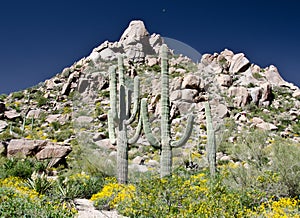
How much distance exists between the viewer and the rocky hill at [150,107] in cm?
1570

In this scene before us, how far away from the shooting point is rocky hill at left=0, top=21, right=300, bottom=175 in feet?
51.5

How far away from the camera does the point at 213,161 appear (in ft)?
34.0

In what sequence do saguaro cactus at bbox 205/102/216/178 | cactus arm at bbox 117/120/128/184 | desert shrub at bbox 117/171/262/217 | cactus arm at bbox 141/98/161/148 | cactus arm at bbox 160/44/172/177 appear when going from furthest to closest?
saguaro cactus at bbox 205/102/216/178 < cactus arm at bbox 117/120/128/184 < cactus arm at bbox 141/98/161/148 < cactus arm at bbox 160/44/172/177 < desert shrub at bbox 117/171/262/217

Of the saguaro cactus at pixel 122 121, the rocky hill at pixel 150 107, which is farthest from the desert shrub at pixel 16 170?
the saguaro cactus at pixel 122 121

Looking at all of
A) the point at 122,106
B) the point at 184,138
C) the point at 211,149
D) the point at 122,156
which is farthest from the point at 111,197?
the point at 211,149

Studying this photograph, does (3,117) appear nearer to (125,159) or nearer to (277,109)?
(125,159)

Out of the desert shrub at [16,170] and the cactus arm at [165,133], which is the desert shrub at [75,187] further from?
the cactus arm at [165,133]

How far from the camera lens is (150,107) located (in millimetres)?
19516

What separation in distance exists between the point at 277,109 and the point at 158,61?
10.8m

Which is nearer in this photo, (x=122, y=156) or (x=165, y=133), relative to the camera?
(x=165, y=133)

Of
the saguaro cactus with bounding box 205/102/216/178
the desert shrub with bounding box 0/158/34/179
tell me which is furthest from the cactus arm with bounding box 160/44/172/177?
the desert shrub with bounding box 0/158/34/179

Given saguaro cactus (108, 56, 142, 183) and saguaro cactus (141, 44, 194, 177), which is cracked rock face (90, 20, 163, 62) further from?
saguaro cactus (141, 44, 194, 177)

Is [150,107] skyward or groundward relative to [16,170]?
skyward

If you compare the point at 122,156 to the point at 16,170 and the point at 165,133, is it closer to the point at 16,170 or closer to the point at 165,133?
the point at 165,133
